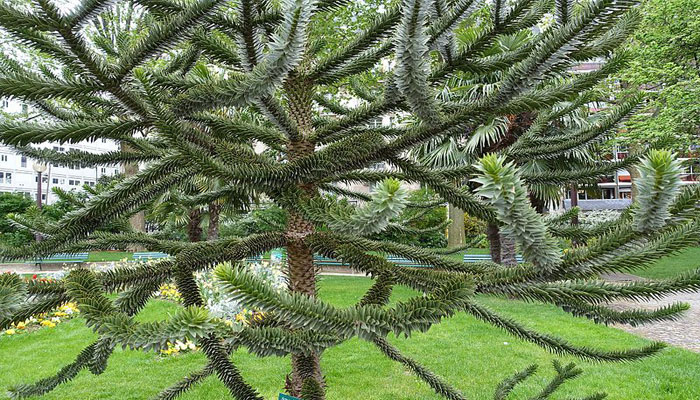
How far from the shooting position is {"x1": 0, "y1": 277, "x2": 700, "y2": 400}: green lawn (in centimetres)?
570

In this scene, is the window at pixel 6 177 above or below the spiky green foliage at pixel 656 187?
above

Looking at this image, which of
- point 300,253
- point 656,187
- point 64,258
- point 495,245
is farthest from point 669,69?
point 64,258

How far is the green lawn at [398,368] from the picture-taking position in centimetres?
570

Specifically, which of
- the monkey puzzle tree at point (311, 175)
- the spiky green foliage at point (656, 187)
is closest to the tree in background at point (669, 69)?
the monkey puzzle tree at point (311, 175)

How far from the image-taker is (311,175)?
171 cm

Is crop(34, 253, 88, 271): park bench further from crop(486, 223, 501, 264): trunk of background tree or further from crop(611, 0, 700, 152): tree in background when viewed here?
crop(611, 0, 700, 152): tree in background

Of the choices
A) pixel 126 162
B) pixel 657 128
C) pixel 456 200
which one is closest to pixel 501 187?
pixel 456 200

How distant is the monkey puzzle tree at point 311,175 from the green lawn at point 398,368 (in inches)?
145

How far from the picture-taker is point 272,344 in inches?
46.0

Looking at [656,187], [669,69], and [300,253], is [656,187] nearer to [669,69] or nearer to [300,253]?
[300,253]

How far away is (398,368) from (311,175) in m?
5.78

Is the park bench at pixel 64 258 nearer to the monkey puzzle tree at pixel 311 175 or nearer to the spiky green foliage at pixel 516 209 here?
the monkey puzzle tree at pixel 311 175

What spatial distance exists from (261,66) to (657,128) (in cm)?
1502

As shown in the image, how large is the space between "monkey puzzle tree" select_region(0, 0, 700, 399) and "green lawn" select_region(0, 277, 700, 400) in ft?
12.1
